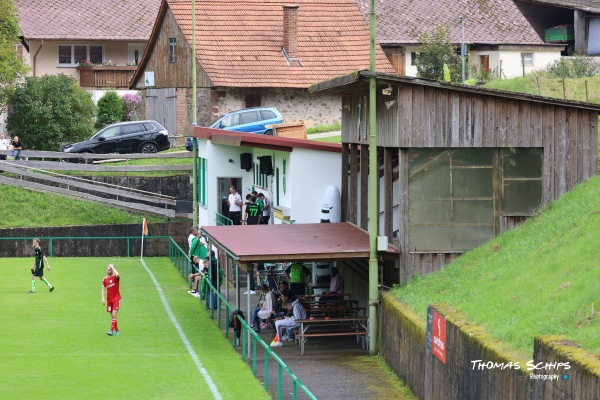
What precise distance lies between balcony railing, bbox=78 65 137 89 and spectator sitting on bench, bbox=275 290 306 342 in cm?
4627

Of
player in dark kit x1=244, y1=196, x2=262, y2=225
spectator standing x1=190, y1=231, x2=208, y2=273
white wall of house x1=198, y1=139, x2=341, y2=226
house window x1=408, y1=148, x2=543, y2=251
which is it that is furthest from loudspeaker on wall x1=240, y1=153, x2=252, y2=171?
house window x1=408, y1=148, x2=543, y2=251

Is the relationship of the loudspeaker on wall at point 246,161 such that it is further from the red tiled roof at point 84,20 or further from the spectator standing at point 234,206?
the red tiled roof at point 84,20

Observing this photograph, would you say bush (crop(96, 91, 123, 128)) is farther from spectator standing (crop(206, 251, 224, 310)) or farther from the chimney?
spectator standing (crop(206, 251, 224, 310))

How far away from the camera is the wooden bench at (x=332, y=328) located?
25438 millimetres

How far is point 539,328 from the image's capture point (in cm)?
1703

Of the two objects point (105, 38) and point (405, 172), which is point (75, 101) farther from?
point (405, 172)

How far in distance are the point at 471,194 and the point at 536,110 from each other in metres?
2.20

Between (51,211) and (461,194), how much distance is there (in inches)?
1019

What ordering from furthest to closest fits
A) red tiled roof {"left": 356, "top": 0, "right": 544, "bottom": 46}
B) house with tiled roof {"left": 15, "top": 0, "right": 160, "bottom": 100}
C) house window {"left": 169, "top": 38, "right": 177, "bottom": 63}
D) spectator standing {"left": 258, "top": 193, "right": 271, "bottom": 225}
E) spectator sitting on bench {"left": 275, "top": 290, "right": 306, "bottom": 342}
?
house with tiled roof {"left": 15, "top": 0, "right": 160, "bottom": 100}, red tiled roof {"left": 356, "top": 0, "right": 544, "bottom": 46}, house window {"left": 169, "top": 38, "right": 177, "bottom": 63}, spectator standing {"left": 258, "top": 193, "right": 271, "bottom": 225}, spectator sitting on bench {"left": 275, "top": 290, "right": 306, "bottom": 342}

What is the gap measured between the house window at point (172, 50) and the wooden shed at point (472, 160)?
3278 cm

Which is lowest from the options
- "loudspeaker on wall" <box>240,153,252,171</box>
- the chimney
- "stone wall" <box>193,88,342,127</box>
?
"loudspeaker on wall" <box>240,153,252,171</box>

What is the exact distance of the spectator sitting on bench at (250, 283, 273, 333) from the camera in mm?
27938

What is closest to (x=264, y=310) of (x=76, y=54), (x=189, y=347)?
(x=189, y=347)

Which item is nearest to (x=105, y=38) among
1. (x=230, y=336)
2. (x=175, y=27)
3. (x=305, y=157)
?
(x=175, y=27)
